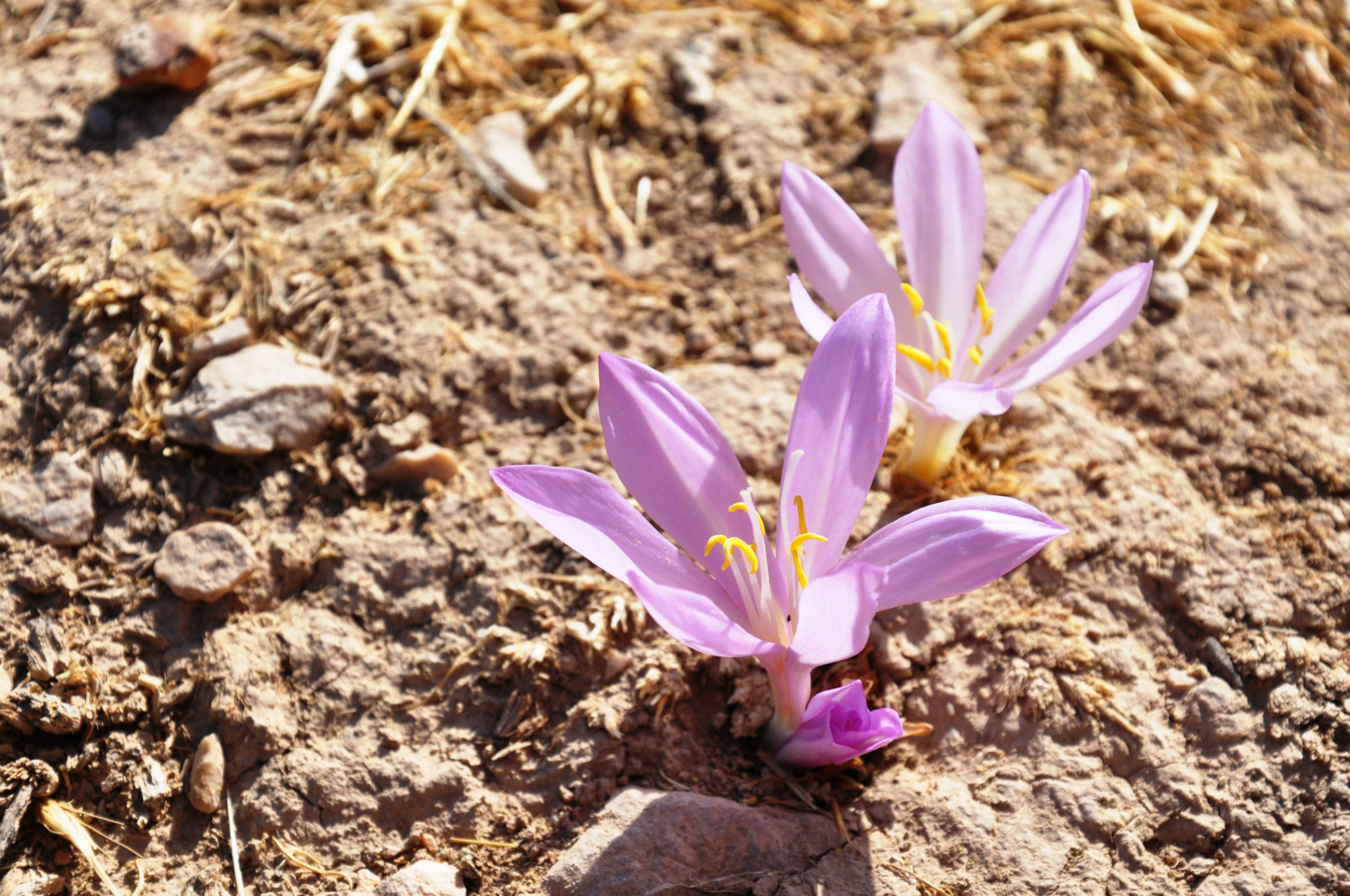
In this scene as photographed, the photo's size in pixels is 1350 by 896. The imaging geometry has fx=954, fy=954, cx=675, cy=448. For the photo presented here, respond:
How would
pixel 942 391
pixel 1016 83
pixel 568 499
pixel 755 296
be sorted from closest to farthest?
pixel 568 499 < pixel 942 391 < pixel 755 296 < pixel 1016 83

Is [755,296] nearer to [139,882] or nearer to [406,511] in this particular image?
[406,511]

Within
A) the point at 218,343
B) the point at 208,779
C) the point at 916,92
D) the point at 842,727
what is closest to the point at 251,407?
the point at 218,343

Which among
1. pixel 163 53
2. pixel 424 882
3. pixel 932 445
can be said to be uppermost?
pixel 163 53

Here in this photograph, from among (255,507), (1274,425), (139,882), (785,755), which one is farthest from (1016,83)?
(139,882)

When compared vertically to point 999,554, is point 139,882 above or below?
below

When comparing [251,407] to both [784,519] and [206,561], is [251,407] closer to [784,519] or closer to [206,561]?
[206,561]

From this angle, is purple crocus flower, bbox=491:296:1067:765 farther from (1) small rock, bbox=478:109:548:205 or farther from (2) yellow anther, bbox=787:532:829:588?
(1) small rock, bbox=478:109:548:205
